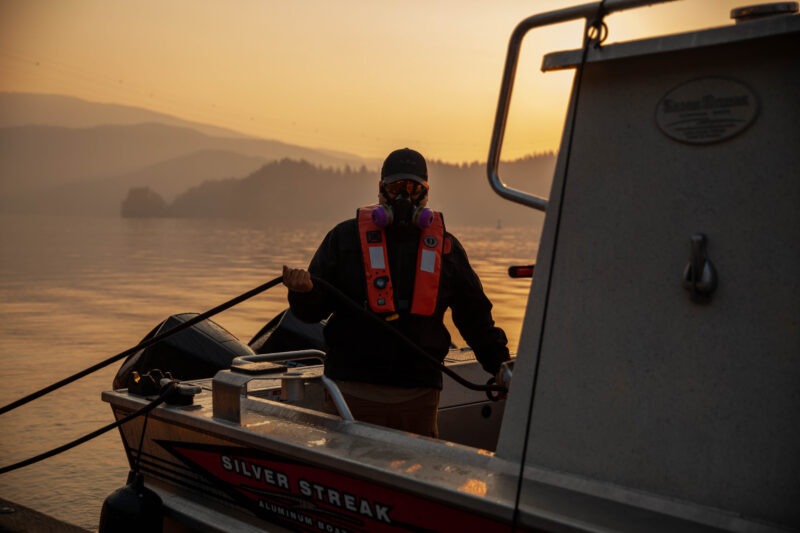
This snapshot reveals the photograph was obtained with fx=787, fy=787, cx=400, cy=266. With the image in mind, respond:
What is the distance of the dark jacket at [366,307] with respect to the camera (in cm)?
304

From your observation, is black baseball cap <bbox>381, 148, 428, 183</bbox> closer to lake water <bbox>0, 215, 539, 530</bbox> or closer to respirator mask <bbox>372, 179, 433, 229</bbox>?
respirator mask <bbox>372, 179, 433, 229</bbox>

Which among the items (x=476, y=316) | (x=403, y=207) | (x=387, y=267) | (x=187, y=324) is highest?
(x=403, y=207)

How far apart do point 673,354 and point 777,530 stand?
418 mm

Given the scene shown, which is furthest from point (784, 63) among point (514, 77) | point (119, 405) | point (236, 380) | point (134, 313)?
point (134, 313)

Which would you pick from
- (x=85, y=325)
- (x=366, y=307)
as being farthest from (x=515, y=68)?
(x=85, y=325)

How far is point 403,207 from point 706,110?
1466 millimetres

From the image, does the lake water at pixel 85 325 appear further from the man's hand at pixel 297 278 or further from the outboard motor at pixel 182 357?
the man's hand at pixel 297 278

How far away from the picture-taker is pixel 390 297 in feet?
9.94

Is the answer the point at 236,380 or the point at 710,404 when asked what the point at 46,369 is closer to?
the point at 236,380

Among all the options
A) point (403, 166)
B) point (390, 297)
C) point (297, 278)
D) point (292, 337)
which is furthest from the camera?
point (292, 337)

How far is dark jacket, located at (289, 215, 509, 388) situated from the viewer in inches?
120

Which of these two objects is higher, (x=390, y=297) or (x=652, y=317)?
(x=652, y=317)

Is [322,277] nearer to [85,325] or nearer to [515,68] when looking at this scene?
[515,68]

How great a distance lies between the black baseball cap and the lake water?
2925 mm
